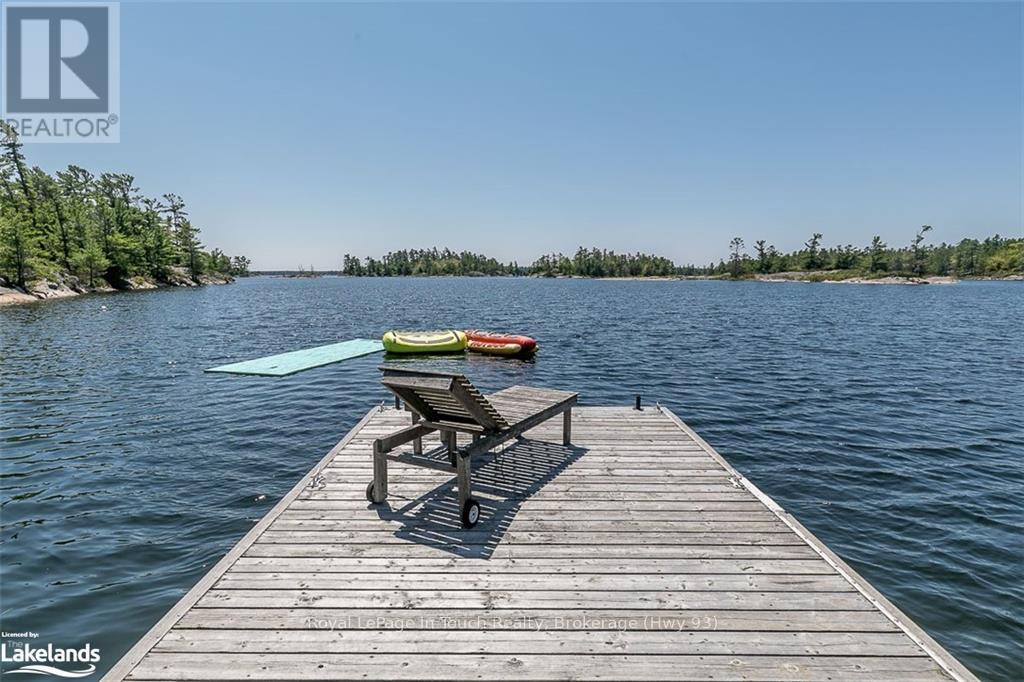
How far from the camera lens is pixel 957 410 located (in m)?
14.3

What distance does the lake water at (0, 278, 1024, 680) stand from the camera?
592 cm

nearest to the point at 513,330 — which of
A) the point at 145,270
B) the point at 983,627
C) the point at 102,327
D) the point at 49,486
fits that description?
the point at 102,327

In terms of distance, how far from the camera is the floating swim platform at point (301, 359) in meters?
18.1

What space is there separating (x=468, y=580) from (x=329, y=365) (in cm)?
1728

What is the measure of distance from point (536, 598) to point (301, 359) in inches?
751

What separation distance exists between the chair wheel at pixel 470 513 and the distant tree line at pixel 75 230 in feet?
182

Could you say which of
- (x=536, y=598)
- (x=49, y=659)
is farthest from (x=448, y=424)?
(x=49, y=659)

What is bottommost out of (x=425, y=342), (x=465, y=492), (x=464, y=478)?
(x=465, y=492)

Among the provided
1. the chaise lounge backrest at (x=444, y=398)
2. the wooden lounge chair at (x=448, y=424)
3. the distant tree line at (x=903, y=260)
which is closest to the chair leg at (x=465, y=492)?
the wooden lounge chair at (x=448, y=424)

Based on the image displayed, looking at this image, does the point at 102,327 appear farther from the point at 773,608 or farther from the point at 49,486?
the point at 773,608

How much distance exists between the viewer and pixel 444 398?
5730 millimetres

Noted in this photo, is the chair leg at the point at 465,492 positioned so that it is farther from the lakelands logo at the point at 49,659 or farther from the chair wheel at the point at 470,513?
the lakelands logo at the point at 49,659

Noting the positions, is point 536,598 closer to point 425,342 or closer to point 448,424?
point 448,424

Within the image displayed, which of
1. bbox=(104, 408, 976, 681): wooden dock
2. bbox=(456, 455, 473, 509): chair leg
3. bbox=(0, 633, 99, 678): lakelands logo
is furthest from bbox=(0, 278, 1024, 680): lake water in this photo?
bbox=(456, 455, 473, 509): chair leg
